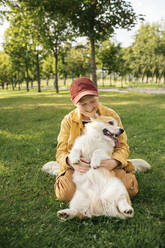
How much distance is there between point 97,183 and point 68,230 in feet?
2.54

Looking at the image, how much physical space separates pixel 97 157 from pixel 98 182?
381mm

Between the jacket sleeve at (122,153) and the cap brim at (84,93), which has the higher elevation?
the cap brim at (84,93)

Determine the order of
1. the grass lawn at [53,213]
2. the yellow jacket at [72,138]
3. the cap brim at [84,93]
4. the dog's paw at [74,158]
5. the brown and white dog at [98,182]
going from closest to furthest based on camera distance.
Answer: the grass lawn at [53,213] → the brown and white dog at [98,182] → the dog's paw at [74,158] → the cap brim at [84,93] → the yellow jacket at [72,138]

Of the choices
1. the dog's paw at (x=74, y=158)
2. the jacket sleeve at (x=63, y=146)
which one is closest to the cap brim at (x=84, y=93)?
the jacket sleeve at (x=63, y=146)

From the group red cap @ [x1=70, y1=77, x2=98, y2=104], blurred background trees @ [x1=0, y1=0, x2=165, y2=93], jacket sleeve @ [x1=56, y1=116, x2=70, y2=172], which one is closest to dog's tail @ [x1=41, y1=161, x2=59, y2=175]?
jacket sleeve @ [x1=56, y1=116, x2=70, y2=172]

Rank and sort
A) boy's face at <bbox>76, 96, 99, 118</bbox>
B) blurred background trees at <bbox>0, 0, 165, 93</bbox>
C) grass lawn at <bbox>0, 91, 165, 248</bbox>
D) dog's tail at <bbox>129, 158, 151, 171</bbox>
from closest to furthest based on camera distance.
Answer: grass lawn at <bbox>0, 91, 165, 248</bbox>, boy's face at <bbox>76, 96, 99, 118</bbox>, dog's tail at <bbox>129, 158, 151, 171</bbox>, blurred background trees at <bbox>0, 0, 165, 93</bbox>

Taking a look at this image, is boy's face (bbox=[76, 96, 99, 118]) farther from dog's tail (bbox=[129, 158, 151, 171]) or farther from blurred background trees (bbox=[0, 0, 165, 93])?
blurred background trees (bbox=[0, 0, 165, 93])

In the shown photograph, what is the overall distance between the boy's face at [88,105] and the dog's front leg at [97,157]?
2.15 feet

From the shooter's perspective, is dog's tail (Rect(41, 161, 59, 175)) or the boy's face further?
dog's tail (Rect(41, 161, 59, 175))

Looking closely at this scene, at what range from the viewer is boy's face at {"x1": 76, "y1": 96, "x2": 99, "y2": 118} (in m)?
3.22

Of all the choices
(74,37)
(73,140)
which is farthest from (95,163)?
(74,37)

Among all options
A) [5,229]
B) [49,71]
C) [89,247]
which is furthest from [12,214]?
[49,71]

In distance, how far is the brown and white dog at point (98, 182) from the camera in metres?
2.80

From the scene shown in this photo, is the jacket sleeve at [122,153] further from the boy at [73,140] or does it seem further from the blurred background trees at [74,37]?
the blurred background trees at [74,37]
